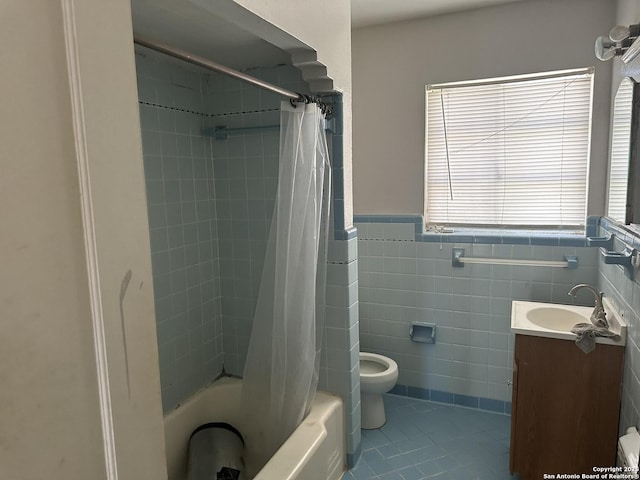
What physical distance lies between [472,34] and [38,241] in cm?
280

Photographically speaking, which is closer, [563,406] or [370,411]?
[563,406]

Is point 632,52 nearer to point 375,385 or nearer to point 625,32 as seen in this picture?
point 625,32

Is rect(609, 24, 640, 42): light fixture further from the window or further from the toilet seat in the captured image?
the toilet seat

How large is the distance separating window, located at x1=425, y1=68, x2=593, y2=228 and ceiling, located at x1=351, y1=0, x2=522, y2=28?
43 cm

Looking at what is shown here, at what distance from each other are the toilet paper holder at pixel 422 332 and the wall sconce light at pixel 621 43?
5.97 feet

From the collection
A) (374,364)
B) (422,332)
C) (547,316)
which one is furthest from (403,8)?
(374,364)

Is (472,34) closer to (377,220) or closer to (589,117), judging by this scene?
(589,117)

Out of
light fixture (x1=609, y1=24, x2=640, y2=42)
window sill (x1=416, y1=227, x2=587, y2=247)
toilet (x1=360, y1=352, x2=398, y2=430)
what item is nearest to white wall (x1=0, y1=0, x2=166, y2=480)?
light fixture (x1=609, y1=24, x2=640, y2=42)

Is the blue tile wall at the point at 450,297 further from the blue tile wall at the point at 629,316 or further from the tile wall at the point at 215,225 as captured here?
the tile wall at the point at 215,225

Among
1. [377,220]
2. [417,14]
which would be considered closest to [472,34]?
[417,14]

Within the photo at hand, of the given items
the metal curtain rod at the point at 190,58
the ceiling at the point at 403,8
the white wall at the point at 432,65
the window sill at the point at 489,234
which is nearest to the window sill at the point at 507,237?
the window sill at the point at 489,234

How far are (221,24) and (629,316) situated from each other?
2.03 meters

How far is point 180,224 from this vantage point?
2.20 metres

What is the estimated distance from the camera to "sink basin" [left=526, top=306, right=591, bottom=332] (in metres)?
2.30
